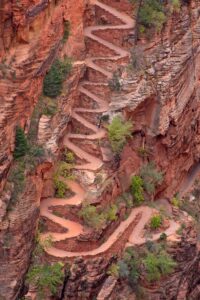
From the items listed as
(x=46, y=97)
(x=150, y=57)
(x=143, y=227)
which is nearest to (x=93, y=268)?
(x=143, y=227)

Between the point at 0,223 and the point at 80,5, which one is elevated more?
the point at 80,5

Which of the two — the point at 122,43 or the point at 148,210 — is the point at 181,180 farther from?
the point at 122,43

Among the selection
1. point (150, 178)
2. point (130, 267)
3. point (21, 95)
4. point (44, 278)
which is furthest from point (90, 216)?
point (21, 95)

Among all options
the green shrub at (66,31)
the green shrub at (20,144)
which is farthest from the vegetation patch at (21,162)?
the green shrub at (66,31)

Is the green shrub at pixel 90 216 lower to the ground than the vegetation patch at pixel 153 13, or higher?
lower

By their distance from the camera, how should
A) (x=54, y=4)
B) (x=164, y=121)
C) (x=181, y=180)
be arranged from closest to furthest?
(x=54, y=4), (x=164, y=121), (x=181, y=180)

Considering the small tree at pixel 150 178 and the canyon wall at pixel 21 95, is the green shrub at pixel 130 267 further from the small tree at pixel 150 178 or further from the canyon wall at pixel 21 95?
the canyon wall at pixel 21 95
